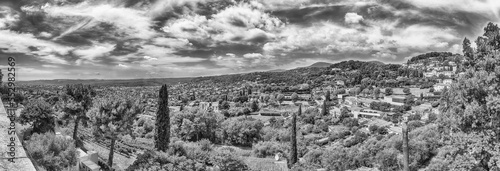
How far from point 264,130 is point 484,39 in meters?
31.9

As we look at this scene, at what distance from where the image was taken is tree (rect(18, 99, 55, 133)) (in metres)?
15.8

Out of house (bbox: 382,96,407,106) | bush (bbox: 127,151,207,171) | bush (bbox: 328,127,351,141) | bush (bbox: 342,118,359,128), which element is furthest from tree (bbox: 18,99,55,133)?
house (bbox: 382,96,407,106)

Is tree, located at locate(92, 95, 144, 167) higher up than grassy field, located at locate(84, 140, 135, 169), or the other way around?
tree, located at locate(92, 95, 144, 167)

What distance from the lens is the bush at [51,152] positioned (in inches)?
341

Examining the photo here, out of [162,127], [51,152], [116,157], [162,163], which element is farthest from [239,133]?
[51,152]

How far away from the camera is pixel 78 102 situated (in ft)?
61.5

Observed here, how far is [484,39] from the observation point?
6602mm

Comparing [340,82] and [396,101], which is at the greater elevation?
[340,82]

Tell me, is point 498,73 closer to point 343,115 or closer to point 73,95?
point 73,95

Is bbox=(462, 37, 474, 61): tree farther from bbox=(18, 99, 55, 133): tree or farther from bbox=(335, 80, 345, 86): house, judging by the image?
bbox=(335, 80, 345, 86): house

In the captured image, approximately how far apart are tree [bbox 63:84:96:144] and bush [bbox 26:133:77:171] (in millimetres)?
8129

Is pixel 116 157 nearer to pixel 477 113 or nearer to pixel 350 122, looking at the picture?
pixel 477 113

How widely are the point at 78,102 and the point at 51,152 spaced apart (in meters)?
10.1

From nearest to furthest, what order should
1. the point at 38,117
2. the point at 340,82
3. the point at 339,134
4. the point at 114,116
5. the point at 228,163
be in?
the point at 228,163 → the point at 38,117 → the point at 114,116 → the point at 339,134 → the point at 340,82
